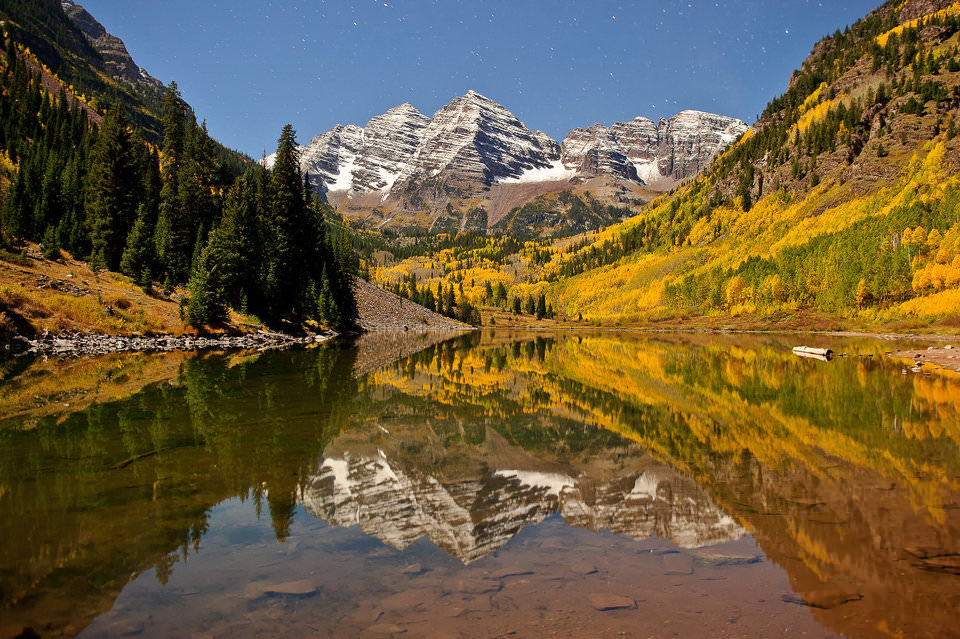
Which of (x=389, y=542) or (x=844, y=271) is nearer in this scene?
(x=389, y=542)

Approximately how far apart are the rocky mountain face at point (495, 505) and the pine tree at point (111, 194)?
64.6 metres

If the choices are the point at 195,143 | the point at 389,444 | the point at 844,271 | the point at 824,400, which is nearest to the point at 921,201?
the point at 844,271

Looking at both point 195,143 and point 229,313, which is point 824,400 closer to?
point 229,313

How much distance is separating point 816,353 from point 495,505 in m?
49.5

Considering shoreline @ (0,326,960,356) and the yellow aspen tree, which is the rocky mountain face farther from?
the yellow aspen tree

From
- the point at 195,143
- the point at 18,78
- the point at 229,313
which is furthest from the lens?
the point at 18,78

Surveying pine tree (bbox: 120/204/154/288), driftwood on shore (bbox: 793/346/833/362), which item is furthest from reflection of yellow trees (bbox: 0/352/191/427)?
driftwood on shore (bbox: 793/346/833/362)

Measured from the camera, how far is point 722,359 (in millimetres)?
45375

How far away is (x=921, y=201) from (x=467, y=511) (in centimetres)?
12100

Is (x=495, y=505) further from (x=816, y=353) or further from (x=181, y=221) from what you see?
(x=181, y=221)

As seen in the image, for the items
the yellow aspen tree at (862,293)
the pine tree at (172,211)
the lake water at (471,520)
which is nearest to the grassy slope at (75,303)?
the pine tree at (172,211)

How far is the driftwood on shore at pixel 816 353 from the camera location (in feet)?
148

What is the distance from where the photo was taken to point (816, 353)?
1875 inches

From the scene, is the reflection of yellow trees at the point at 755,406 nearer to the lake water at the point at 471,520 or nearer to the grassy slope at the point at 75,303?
the lake water at the point at 471,520
